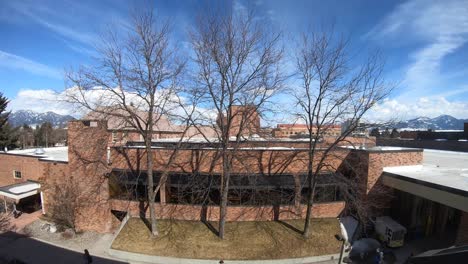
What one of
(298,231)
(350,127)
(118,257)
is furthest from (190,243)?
(350,127)

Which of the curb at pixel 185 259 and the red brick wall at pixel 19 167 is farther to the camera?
the red brick wall at pixel 19 167

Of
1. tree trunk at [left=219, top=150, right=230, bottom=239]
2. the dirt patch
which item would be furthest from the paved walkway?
tree trunk at [left=219, top=150, right=230, bottom=239]

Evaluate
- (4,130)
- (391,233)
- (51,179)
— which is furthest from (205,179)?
(4,130)

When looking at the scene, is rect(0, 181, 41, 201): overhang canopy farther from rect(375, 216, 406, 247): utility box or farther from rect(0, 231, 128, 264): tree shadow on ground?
rect(375, 216, 406, 247): utility box

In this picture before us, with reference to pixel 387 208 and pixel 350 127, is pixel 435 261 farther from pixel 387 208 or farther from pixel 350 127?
pixel 387 208

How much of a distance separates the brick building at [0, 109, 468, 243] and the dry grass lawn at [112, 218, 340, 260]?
32.5 inches

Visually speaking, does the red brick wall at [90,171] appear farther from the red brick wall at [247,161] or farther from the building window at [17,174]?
the building window at [17,174]

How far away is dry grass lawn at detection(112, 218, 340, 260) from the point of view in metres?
13.0

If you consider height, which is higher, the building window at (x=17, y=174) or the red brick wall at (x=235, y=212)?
the building window at (x=17, y=174)

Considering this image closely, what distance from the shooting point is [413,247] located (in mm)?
14227

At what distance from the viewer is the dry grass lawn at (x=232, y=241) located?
12961 mm

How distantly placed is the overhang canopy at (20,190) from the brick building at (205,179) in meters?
4.63

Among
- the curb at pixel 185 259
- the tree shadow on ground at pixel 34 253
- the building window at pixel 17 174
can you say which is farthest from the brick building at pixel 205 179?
the building window at pixel 17 174

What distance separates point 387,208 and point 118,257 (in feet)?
53.6
